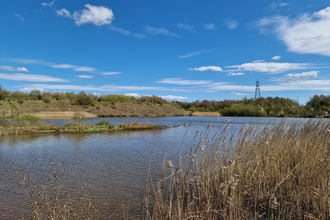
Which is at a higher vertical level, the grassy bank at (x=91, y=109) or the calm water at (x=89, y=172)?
the grassy bank at (x=91, y=109)

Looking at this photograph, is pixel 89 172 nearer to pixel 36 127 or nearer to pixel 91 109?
pixel 36 127

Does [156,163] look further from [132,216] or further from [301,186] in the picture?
[301,186]

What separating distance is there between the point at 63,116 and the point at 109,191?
38.2 meters

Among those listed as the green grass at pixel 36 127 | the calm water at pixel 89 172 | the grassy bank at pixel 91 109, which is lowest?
the calm water at pixel 89 172

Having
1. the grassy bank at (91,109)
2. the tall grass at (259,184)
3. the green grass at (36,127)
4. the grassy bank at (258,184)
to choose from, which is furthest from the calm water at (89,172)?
the grassy bank at (91,109)

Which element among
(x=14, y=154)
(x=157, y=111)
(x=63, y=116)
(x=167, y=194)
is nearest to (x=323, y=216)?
(x=167, y=194)

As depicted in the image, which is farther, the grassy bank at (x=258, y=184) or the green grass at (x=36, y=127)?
the green grass at (x=36, y=127)

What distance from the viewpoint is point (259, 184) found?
446cm

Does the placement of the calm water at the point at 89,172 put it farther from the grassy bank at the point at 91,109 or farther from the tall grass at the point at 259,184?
the grassy bank at the point at 91,109

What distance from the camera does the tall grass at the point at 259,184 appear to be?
3.63 metres

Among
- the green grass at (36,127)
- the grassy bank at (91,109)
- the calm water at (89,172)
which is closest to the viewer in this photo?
the calm water at (89,172)

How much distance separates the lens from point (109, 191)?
6.20 m

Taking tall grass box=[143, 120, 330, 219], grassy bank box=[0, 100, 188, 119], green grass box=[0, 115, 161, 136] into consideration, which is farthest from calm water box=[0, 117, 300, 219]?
grassy bank box=[0, 100, 188, 119]

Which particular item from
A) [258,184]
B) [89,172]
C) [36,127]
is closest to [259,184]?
[258,184]
